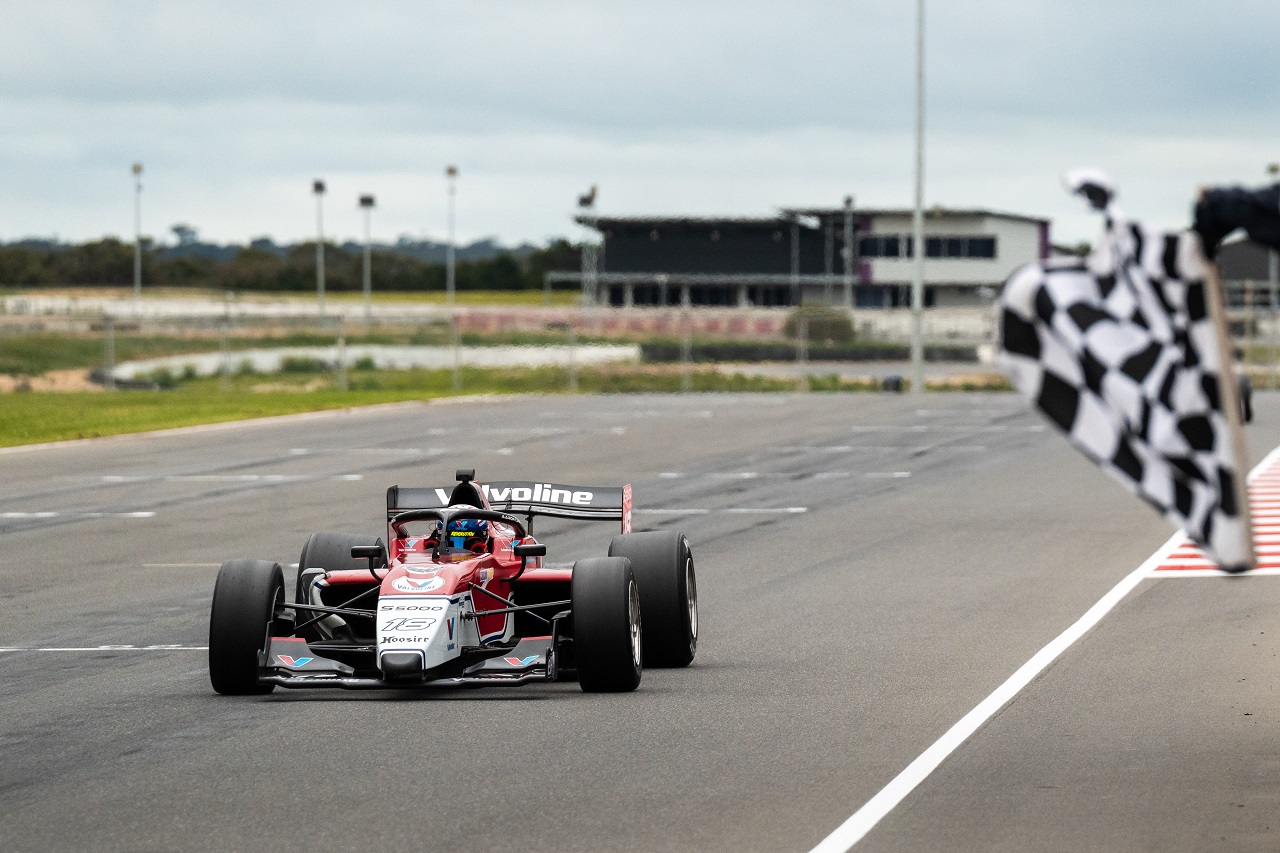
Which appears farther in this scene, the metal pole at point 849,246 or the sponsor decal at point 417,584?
the metal pole at point 849,246

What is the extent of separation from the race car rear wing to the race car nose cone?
2.28 metres

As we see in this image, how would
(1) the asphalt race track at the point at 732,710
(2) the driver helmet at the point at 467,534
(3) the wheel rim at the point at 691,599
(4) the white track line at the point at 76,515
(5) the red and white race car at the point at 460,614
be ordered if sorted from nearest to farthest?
1. (1) the asphalt race track at the point at 732,710
2. (5) the red and white race car at the point at 460,614
3. (2) the driver helmet at the point at 467,534
4. (3) the wheel rim at the point at 691,599
5. (4) the white track line at the point at 76,515

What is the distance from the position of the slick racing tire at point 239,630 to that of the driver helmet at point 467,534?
109 centimetres

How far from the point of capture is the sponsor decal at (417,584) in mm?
10273

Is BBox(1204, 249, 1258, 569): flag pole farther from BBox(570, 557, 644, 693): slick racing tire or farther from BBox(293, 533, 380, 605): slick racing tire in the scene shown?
BBox(293, 533, 380, 605): slick racing tire

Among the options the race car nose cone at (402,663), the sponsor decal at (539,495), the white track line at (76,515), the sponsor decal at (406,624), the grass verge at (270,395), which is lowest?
the white track line at (76,515)

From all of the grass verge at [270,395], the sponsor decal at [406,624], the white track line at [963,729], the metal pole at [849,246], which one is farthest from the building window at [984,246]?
the sponsor decal at [406,624]

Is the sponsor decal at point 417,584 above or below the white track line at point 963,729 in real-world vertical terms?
above

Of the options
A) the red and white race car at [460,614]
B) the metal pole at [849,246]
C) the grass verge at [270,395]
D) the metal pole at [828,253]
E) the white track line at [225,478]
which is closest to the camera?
the red and white race car at [460,614]

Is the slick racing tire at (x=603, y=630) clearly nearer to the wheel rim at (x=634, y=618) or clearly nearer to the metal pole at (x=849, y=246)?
the wheel rim at (x=634, y=618)

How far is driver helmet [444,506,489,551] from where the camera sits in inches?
436

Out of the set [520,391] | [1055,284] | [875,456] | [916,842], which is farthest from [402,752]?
[520,391]

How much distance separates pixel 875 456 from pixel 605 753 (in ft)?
67.1

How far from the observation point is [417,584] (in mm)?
10320
